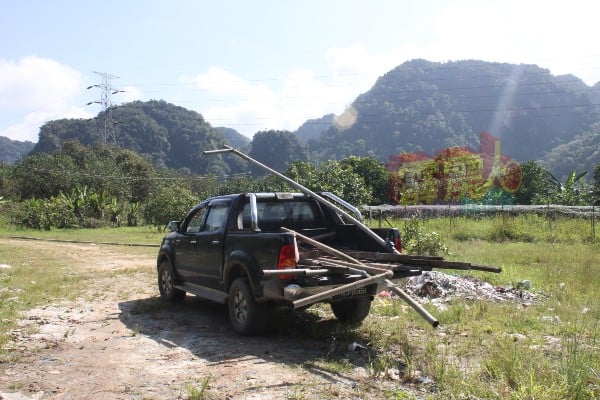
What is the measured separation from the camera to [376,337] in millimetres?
6844

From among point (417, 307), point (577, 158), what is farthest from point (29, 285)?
point (577, 158)

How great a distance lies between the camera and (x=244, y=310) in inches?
284

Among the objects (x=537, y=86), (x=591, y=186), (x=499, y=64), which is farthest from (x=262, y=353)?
(x=499, y=64)

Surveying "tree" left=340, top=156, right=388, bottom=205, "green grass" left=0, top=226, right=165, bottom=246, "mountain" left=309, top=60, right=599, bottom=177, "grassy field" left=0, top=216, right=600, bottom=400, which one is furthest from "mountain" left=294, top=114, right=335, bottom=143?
"grassy field" left=0, top=216, right=600, bottom=400

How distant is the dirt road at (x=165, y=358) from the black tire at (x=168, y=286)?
9.2 inches

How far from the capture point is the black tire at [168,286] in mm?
9609

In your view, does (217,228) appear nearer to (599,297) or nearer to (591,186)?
(599,297)

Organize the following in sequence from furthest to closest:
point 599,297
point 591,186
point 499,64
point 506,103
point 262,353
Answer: point 499,64 < point 506,103 < point 591,186 < point 599,297 < point 262,353

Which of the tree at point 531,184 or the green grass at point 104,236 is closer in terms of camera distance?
the green grass at point 104,236

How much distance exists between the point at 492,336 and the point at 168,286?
5557mm

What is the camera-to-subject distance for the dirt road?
5109 mm

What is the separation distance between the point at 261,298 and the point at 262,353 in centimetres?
71

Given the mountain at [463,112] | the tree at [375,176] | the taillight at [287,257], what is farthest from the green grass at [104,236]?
the mountain at [463,112]

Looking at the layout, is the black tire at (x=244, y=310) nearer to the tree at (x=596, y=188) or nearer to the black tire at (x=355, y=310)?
the black tire at (x=355, y=310)
